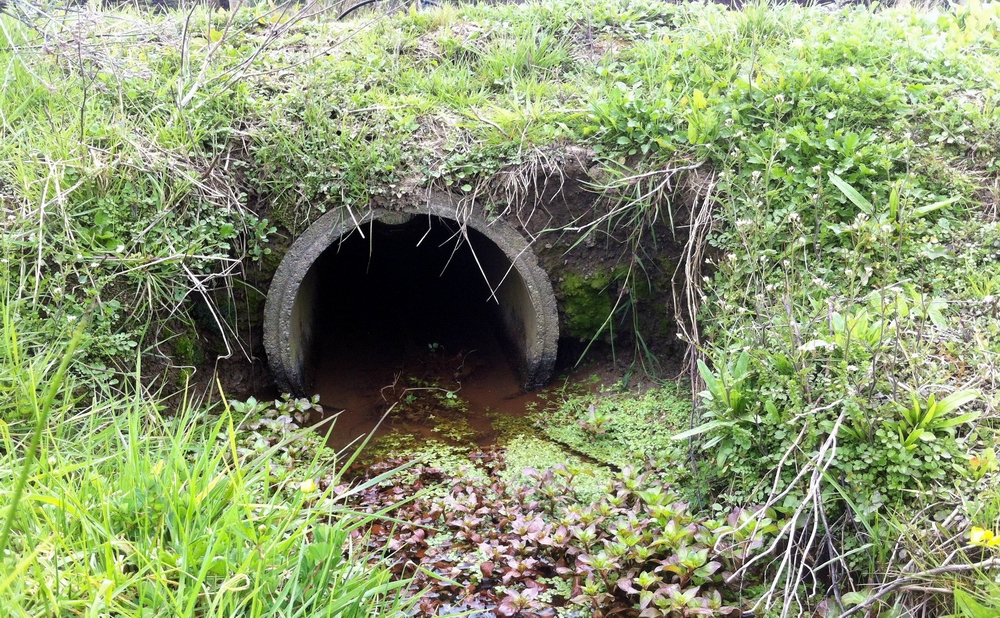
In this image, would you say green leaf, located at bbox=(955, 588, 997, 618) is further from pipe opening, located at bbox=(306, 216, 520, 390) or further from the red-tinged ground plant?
pipe opening, located at bbox=(306, 216, 520, 390)

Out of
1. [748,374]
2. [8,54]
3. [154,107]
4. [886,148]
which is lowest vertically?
[748,374]

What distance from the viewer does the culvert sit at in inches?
153

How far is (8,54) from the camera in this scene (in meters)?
4.16

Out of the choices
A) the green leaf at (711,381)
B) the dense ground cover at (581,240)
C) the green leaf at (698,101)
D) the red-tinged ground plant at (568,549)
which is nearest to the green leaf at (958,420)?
the dense ground cover at (581,240)

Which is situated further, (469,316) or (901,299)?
(469,316)

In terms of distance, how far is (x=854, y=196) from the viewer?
10.2 feet

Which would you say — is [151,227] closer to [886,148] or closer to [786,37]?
[886,148]

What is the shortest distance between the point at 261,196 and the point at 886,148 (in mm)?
3272

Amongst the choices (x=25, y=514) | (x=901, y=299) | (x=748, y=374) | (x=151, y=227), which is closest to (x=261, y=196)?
(x=151, y=227)

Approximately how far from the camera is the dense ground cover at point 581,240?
1988mm

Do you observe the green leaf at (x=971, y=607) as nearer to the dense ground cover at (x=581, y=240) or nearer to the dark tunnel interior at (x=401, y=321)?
the dense ground cover at (x=581, y=240)

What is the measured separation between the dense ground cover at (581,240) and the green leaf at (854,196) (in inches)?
0.5

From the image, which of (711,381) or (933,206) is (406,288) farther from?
(933,206)

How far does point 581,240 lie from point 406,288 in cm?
272
